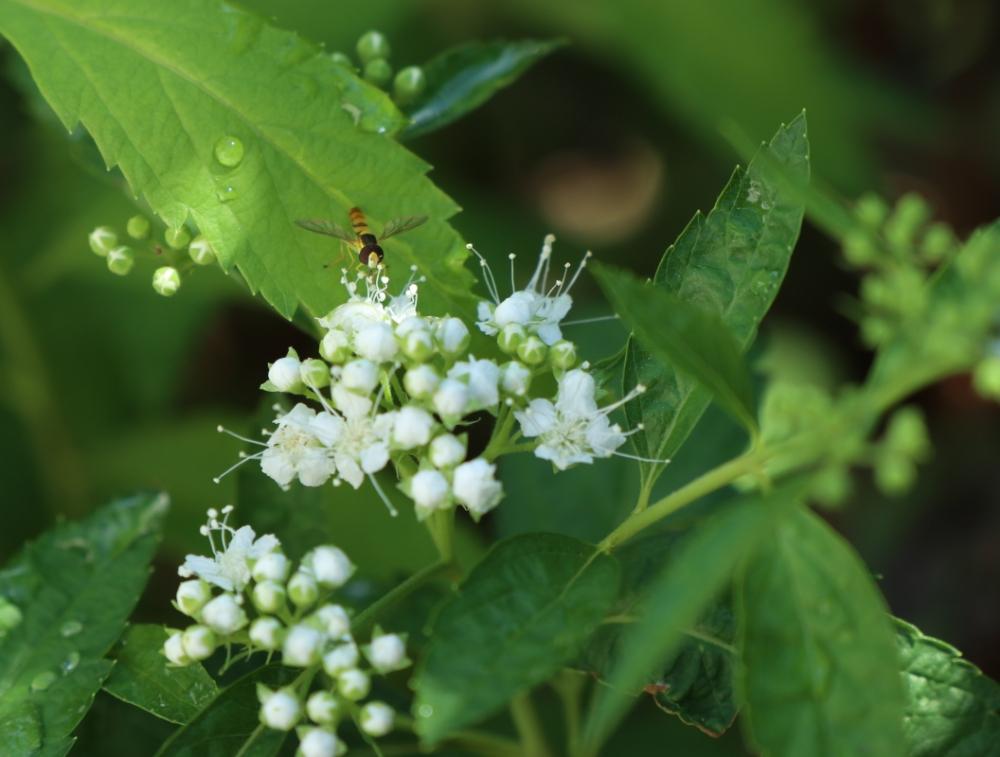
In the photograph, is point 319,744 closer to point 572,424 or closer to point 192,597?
point 192,597

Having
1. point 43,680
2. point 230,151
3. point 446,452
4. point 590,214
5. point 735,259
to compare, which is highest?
point 735,259

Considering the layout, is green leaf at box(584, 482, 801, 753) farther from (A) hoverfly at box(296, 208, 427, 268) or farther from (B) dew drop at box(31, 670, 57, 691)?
(B) dew drop at box(31, 670, 57, 691)

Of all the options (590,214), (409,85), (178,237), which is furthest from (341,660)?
(590,214)

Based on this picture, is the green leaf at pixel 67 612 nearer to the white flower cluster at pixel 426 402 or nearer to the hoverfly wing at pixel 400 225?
the white flower cluster at pixel 426 402

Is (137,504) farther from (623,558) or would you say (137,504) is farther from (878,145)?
(878,145)

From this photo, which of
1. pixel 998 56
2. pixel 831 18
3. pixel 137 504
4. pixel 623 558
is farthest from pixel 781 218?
pixel 998 56

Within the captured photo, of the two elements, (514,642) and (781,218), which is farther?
(781,218)
